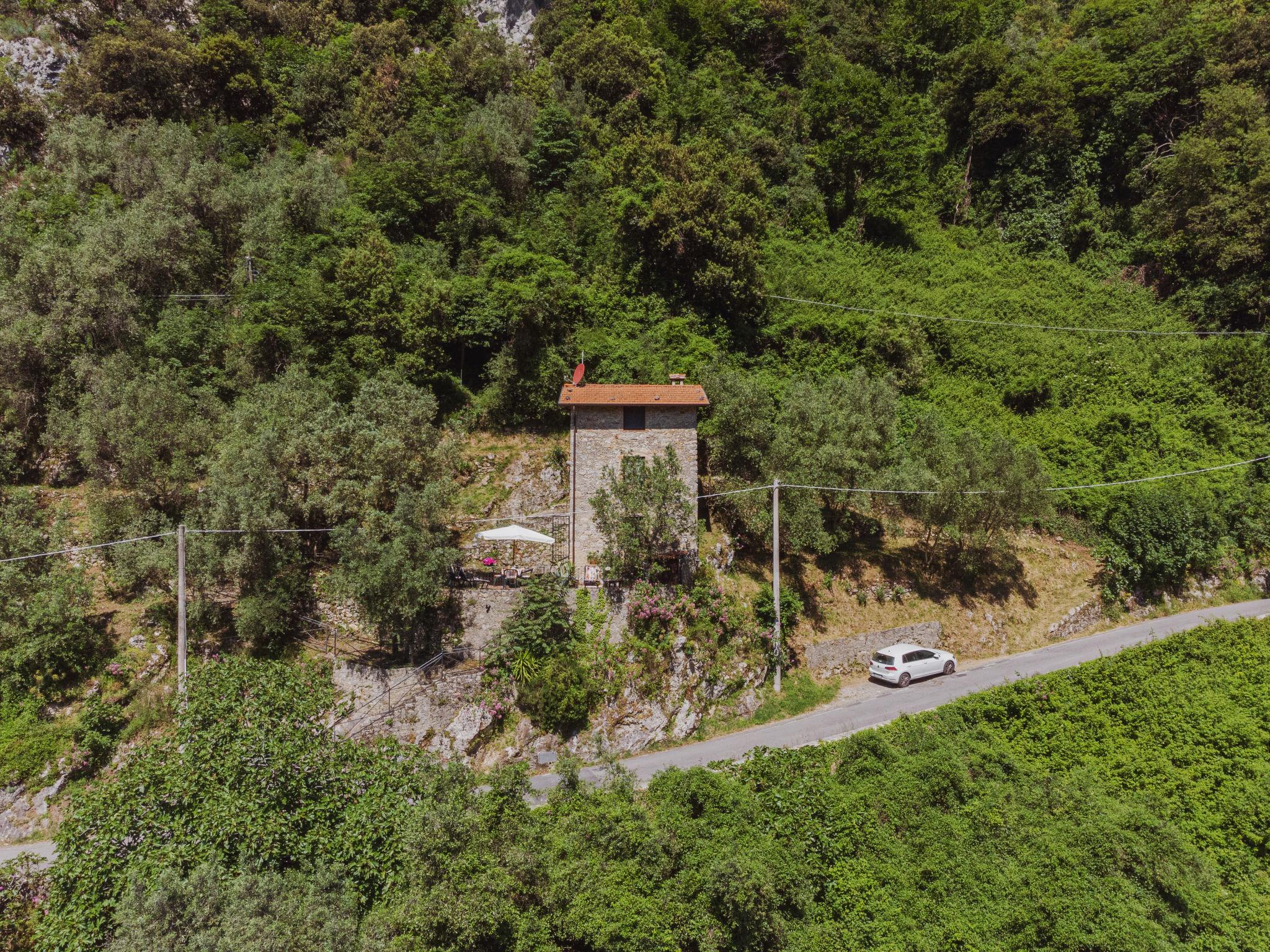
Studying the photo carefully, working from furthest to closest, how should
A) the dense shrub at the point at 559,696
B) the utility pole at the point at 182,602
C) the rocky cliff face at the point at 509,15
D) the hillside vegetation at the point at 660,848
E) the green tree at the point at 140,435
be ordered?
the rocky cliff face at the point at 509,15 → the green tree at the point at 140,435 → the dense shrub at the point at 559,696 → the utility pole at the point at 182,602 → the hillside vegetation at the point at 660,848

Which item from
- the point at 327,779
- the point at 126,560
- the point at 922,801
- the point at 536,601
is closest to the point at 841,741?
the point at 922,801

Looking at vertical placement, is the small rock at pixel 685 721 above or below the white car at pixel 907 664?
below

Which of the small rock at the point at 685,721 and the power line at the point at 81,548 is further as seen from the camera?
the small rock at the point at 685,721

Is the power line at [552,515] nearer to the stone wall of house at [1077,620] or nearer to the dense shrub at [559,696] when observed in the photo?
Result: the dense shrub at [559,696]

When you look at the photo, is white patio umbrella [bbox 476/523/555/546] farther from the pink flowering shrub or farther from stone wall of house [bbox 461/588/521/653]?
the pink flowering shrub

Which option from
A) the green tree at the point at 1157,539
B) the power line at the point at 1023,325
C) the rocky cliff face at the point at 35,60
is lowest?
the green tree at the point at 1157,539

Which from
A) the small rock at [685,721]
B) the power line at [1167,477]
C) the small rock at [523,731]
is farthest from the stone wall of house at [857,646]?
the small rock at [523,731]

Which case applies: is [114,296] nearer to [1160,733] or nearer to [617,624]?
[617,624]

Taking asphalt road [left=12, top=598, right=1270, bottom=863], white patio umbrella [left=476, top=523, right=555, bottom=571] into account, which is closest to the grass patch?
asphalt road [left=12, top=598, right=1270, bottom=863]

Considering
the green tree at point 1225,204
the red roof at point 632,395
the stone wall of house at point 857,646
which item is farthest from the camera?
the green tree at point 1225,204
